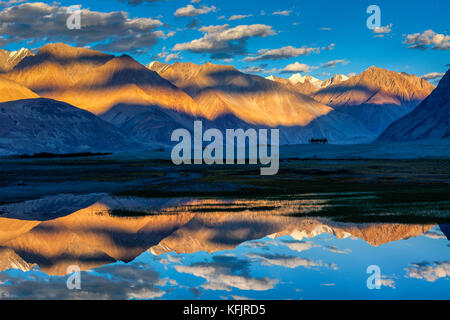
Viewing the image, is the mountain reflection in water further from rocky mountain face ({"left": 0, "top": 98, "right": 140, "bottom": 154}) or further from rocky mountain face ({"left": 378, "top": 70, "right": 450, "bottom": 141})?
rocky mountain face ({"left": 378, "top": 70, "right": 450, "bottom": 141})

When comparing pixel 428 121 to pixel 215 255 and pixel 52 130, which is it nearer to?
pixel 52 130

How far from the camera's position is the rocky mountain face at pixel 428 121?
156 metres

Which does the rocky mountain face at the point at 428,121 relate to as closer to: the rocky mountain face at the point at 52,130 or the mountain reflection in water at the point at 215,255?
the rocky mountain face at the point at 52,130

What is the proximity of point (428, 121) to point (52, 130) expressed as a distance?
118396 mm

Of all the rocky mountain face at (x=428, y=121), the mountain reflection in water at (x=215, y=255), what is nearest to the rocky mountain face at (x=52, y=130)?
the rocky mountain face at (x=428, y=121)

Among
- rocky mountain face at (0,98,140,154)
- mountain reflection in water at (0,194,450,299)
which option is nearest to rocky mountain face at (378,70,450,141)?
rocky mountain face at (0,98,140,154)

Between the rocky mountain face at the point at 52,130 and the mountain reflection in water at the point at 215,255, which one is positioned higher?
the rocky mountain face at the point at 52,130

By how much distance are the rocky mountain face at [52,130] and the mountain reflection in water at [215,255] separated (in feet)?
400

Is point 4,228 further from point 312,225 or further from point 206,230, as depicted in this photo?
point 312,225

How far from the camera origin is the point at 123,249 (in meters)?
18.3

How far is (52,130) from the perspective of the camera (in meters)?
163
